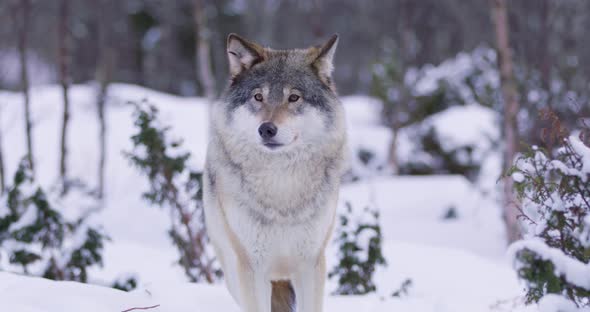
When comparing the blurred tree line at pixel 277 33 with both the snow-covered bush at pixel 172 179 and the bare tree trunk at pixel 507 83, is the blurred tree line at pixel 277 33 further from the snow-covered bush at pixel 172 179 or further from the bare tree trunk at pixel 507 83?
the snow-covered bush at pixel 172 179

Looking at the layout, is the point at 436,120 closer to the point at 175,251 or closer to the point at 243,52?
the point at 175,251

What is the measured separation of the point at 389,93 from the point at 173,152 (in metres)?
9.88

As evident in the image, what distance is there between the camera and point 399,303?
4.53 meters

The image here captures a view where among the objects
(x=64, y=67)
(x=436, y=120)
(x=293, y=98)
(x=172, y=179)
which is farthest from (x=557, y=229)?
(x=436, y=120)

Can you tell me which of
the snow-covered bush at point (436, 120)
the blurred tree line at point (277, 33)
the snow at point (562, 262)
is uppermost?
the blurred tree line at point (277, 33)

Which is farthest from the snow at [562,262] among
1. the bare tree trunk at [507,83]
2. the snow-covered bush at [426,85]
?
the snow-covered bush at [426,85]

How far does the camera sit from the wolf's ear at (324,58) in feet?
12.2

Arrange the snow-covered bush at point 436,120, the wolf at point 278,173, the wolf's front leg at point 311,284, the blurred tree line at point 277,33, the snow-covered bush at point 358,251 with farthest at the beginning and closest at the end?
1. the snow-covered bush at point 436,120
2. the blurred tree line at point 277,33
3. the snow-covered bush at point 358,251
4. the wolf's front leg at point 311,284
5. the wolf at point 278,173

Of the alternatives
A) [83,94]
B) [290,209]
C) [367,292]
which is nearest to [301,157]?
[290,209]

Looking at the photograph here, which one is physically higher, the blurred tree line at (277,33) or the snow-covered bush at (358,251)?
the blurred tree line at (277,33)

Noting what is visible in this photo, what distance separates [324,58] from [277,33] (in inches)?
995

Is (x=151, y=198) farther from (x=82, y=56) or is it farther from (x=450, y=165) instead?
(x=82, y=56)

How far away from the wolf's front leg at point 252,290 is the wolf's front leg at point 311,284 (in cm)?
23

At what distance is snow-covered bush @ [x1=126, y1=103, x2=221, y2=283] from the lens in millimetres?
5383
